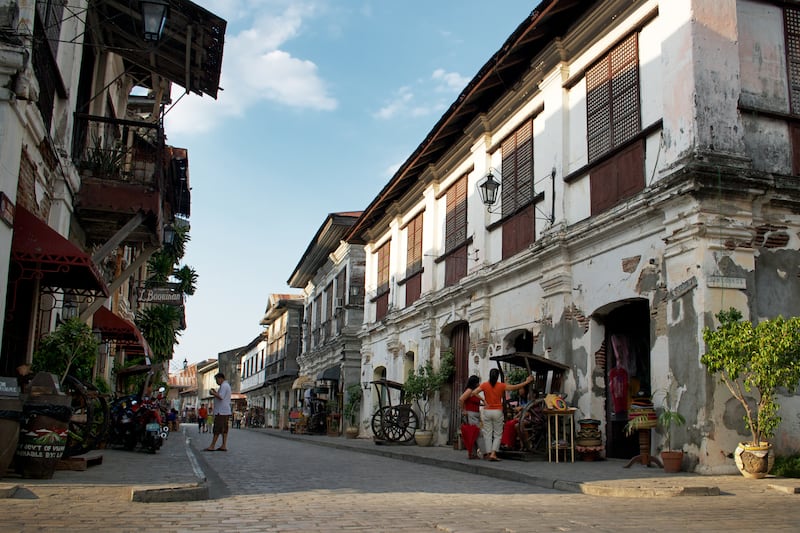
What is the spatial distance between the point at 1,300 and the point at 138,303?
17.8 m

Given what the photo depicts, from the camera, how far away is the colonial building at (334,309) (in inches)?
1148

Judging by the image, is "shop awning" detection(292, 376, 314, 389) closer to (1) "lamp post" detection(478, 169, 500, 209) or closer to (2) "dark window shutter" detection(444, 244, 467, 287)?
(2) "dark window shutter" detection(444, 244, 467, 287)

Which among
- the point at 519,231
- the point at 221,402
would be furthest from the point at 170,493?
the point at 519,231

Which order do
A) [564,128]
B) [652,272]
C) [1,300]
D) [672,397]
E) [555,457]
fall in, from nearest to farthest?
1. [1,300]
2. [672,397]
3. [652,272]
4. [555,457]
5. [564,128]

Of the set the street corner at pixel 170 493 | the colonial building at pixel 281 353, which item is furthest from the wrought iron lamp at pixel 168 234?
the colonial building at pixel 281 353

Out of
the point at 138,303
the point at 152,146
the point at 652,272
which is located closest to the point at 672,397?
the point at 652,272

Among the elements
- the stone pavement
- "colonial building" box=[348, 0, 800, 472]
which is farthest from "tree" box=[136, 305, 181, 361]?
the stone pavement

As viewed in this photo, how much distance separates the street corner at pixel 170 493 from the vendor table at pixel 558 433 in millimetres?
5988

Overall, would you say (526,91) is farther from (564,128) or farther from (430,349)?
(430,349)

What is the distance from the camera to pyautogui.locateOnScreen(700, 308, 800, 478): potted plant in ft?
28.0

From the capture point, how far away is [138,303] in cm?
2544

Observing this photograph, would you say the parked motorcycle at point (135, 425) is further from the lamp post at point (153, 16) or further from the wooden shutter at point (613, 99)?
the wooden shutter at point (613, 99)

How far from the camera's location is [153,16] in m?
9.88

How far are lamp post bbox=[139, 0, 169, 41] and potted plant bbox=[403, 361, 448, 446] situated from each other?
11187 mm
